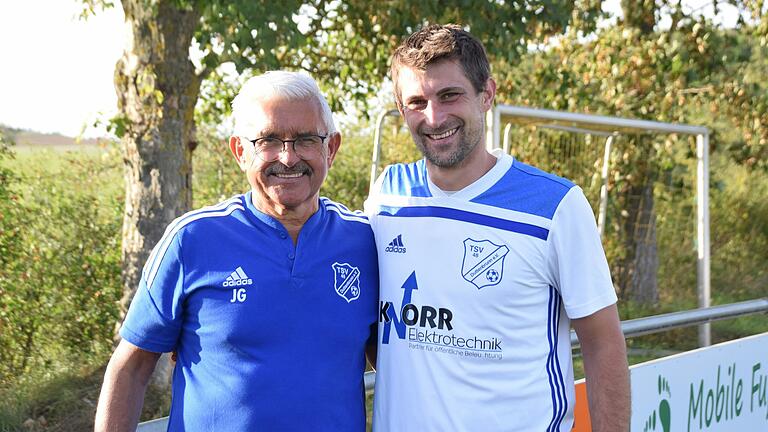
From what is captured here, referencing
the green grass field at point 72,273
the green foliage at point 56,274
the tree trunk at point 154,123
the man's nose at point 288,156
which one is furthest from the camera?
the tree trunk at point 154,123

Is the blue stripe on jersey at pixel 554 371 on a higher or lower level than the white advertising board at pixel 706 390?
higher

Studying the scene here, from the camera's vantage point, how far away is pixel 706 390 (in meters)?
4.76

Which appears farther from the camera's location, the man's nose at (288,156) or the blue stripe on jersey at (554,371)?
the blue stripe on jersey at (554,371)

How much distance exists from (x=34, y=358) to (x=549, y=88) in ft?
19.5

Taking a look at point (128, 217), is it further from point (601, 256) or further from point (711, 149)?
point (711, 149)

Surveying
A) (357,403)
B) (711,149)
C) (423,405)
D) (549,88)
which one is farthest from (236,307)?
(711,149)

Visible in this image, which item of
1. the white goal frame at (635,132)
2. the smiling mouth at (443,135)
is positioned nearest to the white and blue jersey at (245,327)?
the smiling mouth at (443,135)

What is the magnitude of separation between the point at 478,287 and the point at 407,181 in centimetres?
47

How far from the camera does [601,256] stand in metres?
2.71

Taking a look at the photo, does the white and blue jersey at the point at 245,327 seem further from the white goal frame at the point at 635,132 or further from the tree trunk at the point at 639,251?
the tree trunk at the point at 639,251

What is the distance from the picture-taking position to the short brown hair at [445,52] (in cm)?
274

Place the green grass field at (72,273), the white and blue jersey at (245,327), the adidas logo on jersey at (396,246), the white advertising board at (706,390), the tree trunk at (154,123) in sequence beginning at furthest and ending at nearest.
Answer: the tree trunk at (154,123)
the green grass field at (72,273)
the white advertising board at (706,390)
the adidas logo on jersey at (396,246)
the white and blue jersey at (245,327)

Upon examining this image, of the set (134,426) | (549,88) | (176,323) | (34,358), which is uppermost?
(549,88)

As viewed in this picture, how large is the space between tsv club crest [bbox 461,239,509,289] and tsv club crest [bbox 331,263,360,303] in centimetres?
30
